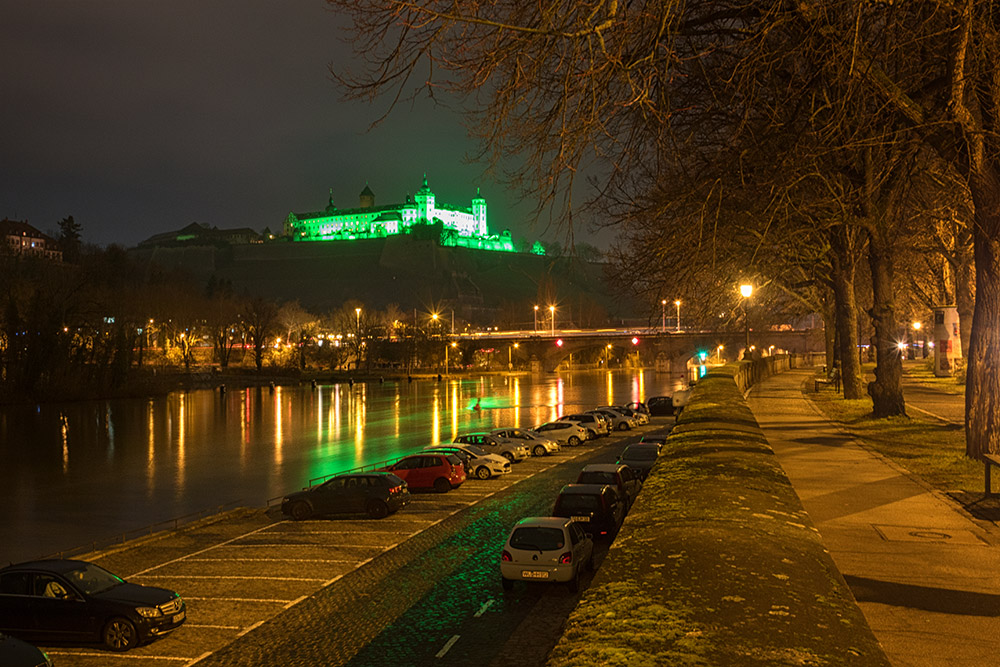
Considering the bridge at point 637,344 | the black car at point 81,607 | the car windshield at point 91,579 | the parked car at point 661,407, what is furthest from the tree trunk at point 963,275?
the bridge at point 637,344

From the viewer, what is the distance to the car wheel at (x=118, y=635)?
12.6 meters

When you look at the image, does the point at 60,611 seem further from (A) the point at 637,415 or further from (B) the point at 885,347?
(A) the point at 637,415

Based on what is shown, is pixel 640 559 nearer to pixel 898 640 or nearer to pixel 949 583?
pixel 898 640

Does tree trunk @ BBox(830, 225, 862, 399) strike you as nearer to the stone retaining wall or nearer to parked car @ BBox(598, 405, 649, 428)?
parked car @ BBox(598, 405, 649, 428)

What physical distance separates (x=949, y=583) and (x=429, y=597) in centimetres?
850

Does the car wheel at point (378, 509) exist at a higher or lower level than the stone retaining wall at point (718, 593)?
lower

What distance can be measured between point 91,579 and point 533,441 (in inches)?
864

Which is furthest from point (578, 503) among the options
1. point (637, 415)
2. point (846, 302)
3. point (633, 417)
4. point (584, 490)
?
point (637, 415)

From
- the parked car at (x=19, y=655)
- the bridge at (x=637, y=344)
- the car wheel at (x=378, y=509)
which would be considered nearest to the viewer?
the parked car at (x=19, y=655)

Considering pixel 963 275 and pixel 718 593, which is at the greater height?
pixel 963 275

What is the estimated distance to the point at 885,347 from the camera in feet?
72.1

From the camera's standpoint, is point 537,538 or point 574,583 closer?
point 574,583

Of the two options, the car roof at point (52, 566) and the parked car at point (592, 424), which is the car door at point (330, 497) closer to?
the car roof at point (52, 566)

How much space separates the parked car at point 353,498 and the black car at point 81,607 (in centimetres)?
826
